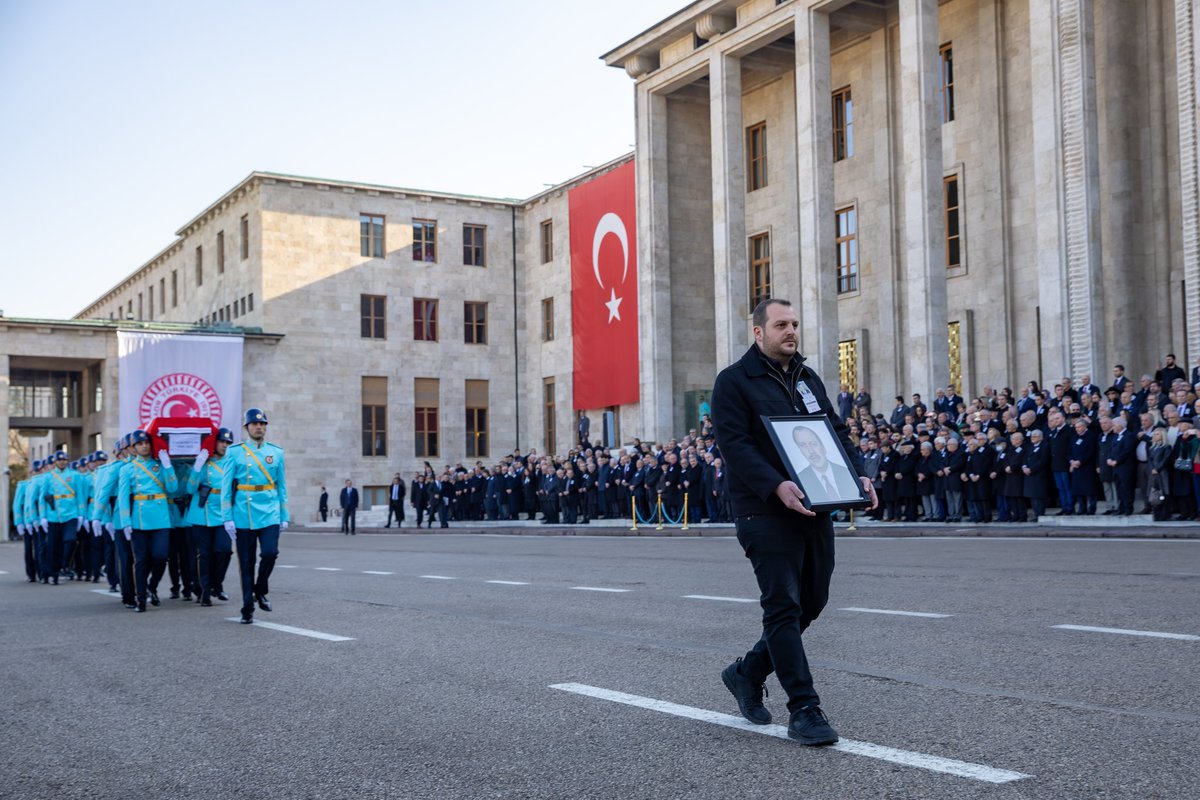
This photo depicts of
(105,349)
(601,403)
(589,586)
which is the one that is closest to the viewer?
(589,586)

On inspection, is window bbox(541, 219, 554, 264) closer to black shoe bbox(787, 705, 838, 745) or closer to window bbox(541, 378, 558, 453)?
window bbox(541, 378, 558, 453)

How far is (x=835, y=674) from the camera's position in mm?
7246

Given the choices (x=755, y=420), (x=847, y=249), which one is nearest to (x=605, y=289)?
(x=847, y=249)

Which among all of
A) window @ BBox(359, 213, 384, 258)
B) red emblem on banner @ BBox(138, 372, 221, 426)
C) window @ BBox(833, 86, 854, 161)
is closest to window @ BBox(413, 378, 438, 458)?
window @ BBox(359, 213, 384, 258)

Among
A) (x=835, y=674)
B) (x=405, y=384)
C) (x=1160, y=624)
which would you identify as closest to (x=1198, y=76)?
(x=1160, y=624)

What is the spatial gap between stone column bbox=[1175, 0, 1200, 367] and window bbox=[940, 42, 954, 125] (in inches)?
414

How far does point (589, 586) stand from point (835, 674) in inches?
276

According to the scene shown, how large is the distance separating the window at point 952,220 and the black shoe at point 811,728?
107 feet

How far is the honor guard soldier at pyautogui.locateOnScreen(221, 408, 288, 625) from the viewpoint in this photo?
480 inches

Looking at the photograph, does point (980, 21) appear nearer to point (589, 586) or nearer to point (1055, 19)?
point (1055, 19)

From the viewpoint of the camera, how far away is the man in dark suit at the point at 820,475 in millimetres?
5543

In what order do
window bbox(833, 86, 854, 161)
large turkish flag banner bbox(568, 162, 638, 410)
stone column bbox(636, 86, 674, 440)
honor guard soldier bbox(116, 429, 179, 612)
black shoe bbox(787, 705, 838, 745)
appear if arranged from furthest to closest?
large turkish flag banner bbox(568, 162, 638, 410), stone column bbox(636, 86, 674, 440), window bbox(833, 86, 854, 161), honor guard soldier bbox(116, 429, 179, 612), black shoe bbox(787, 705, 838, 745)

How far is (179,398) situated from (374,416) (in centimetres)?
926

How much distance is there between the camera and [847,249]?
4081cm
